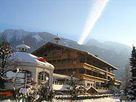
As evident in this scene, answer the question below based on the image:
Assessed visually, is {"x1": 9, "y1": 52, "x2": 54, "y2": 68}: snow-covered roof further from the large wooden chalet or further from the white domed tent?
the large wooden chalet

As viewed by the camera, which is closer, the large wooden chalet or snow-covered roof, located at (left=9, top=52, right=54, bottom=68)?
snow-covered roof, located at (left=9, top=52, right=54, bottom=68)

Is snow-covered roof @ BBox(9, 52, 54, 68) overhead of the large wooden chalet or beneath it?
beneath

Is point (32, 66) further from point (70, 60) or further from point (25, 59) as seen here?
point (70, 60)

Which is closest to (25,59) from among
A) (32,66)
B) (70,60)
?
(32,66)

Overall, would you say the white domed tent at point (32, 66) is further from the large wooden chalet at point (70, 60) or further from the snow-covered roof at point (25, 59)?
the large wooden chalet at point (70, 60)

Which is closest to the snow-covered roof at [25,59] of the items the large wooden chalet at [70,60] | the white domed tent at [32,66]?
the white domed tent at [32,66]

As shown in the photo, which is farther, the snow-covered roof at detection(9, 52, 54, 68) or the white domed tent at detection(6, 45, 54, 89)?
the snow-covered roof at detection(9, 52, 54, 68)

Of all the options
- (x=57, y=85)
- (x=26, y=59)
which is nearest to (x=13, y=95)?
(x=26, y=59)

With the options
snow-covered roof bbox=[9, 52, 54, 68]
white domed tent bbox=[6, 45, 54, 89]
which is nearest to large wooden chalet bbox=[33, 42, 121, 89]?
white domed tent bbox=[6, 45, 54, 89]

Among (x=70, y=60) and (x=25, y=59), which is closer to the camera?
(x=25, y=59)

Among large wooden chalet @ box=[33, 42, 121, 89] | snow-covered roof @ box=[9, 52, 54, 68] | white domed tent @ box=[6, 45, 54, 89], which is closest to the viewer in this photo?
white domed tent @ box=[6, 45, 54, 89]

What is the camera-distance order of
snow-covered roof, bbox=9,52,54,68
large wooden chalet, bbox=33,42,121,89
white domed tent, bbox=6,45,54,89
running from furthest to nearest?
large wooden chalet, bbox=33,42,121,89 → snow-covered roof, bbox=9,52,54,68 → white domed tent, bbox=6,45,54,89

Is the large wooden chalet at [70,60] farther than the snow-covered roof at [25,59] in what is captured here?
Yes

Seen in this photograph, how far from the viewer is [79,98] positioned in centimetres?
4794
